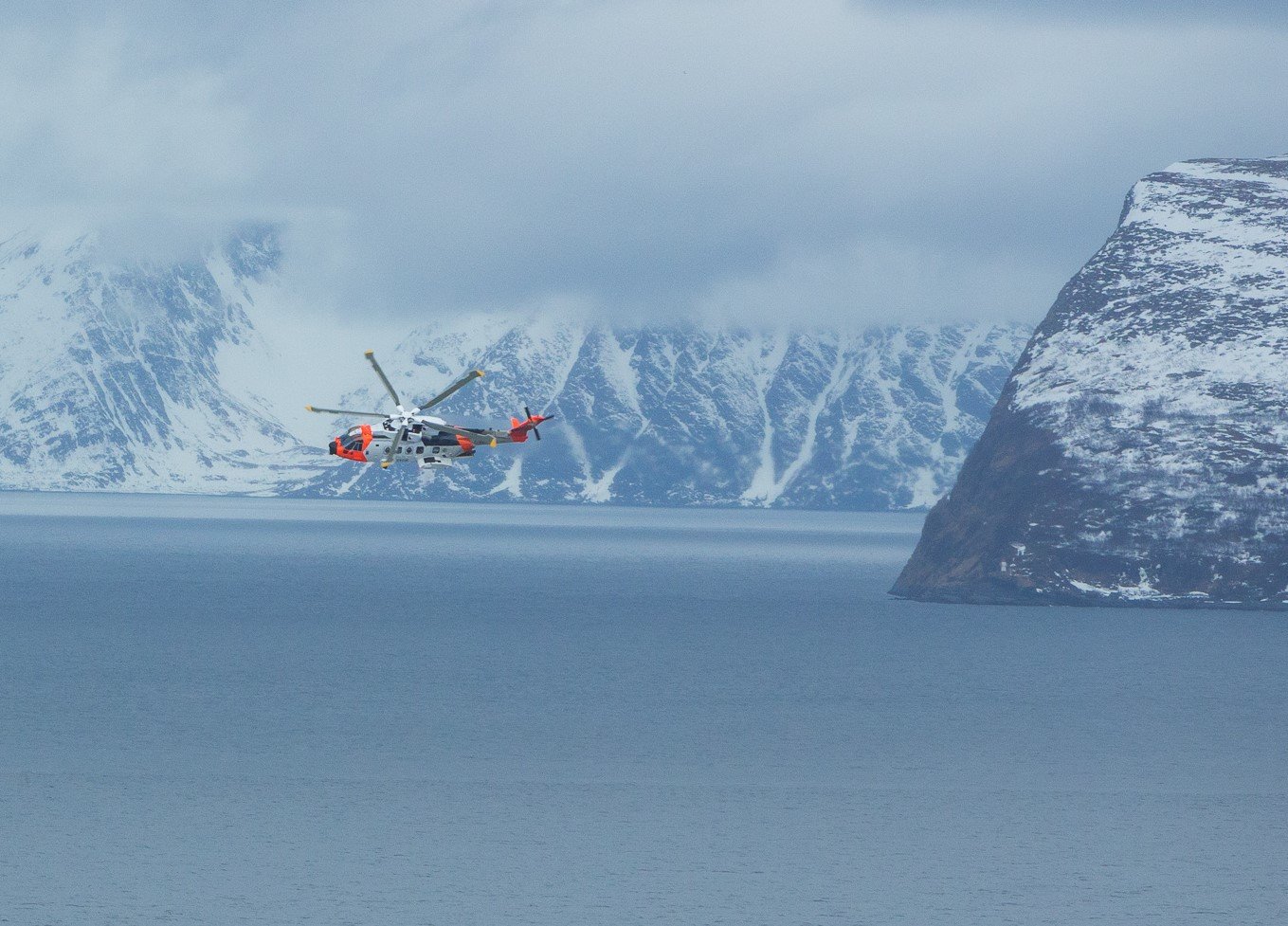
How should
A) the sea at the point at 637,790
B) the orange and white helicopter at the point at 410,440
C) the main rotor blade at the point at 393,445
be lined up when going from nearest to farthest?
the main rotor blade at the point at 393,445 < the orange and white helicopter at the point at 410,440 < the sea at the point at 637,790

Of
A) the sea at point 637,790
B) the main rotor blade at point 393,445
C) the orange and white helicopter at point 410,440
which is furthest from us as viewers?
the sea at point 637,790

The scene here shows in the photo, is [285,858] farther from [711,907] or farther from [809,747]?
[809,747]

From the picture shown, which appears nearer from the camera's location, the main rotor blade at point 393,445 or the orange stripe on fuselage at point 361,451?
the main rotor blade at point 393,445

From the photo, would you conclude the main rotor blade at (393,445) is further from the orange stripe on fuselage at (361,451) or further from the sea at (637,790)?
the sea at (637,790)

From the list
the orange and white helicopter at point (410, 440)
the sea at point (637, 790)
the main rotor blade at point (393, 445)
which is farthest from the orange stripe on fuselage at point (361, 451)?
the sea at point (637, 790)

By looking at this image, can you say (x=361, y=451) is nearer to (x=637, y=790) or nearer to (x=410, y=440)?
(x=410, y=440)

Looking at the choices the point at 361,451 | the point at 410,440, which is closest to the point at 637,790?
the point at 361,451

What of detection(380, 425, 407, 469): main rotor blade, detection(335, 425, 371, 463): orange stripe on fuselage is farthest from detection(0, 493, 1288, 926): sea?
detection(380, 425, 407, 469): main rotor blade

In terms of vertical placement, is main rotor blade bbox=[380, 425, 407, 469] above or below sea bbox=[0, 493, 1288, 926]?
above

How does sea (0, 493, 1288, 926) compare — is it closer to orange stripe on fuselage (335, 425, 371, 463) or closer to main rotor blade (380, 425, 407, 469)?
orange stripe on fuselage (335, 425, 371, 463)

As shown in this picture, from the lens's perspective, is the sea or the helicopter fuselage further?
the sea
